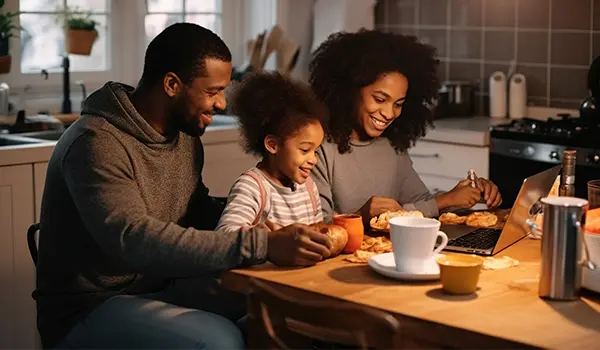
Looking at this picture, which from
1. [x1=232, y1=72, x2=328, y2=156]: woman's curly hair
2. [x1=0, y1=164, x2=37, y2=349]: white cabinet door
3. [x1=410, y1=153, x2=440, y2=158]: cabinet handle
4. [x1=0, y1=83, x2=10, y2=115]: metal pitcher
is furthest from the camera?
[x1=410, y1=153, x2=440, y2=158]: cabinet handle

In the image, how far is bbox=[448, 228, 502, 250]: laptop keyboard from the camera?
2430mm

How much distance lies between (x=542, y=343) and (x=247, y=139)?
117cm

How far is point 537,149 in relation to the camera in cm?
436

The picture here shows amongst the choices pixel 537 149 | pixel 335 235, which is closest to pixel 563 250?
pixel 335 235

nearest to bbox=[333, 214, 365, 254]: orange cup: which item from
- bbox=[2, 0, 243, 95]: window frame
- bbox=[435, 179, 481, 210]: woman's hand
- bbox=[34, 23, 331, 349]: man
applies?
bbox=[34, 23, 331, 349]: man

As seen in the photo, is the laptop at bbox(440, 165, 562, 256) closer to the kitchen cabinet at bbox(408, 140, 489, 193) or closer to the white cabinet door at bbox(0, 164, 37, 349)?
the white cabinet door at bbox(0, 164, 37, 349)

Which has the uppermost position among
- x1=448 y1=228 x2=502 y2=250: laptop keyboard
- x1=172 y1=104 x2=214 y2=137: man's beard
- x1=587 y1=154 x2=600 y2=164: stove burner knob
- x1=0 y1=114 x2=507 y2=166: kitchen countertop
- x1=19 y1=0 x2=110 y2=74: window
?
x1=19 y1=0 x2=110 y2=74: window

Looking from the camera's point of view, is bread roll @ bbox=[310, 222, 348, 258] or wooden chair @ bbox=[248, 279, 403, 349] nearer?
wooden chair @ bbox=[248, 279, 403, 349]

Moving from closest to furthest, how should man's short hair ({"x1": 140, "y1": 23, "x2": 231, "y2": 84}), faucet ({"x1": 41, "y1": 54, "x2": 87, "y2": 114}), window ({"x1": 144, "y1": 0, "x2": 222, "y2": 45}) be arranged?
man's short hair ({"x1": 140, "y1": 23, "x2": 231, "y2": 84}), faucet ({"x1": 41, "y1": 54, "x2": 87, "y2": 114}), window ({"x1": 144, "y1": 0, "x2": 222, "y2": 45})

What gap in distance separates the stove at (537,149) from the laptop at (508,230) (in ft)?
5.12

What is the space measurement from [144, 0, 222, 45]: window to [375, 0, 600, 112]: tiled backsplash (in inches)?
40.9

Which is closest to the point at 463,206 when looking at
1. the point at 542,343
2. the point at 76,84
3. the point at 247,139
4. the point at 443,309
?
the point at 247,139

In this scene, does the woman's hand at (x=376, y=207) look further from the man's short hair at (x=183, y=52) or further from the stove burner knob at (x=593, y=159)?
the stove burner knob at (x=593, y=159)

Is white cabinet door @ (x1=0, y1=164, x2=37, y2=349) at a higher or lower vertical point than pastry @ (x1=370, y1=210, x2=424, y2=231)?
lower
